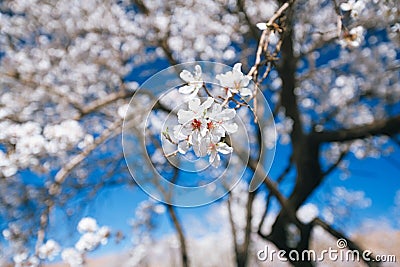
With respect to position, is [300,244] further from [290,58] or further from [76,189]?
[76,189]

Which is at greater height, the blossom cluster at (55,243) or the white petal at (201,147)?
the white petal at (201,147)

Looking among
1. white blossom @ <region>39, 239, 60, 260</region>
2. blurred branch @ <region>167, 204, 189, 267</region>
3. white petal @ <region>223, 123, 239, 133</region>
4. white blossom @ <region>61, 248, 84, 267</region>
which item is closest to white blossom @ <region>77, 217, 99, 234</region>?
white blossom @ <region>39, 239, 60, 260</region>

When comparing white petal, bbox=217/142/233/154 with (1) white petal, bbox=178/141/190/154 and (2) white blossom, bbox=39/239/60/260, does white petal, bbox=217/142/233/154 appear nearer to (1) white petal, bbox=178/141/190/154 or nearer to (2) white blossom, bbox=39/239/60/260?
(1) white petal, bbox=178/141/190/154

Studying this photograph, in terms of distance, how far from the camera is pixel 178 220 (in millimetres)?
4496

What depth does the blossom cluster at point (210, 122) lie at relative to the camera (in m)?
0.61

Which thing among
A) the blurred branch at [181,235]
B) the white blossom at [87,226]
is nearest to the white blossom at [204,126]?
the white blossom at [87,226]

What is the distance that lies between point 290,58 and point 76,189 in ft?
6.03

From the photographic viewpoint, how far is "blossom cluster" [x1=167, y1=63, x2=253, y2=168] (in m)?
0.61

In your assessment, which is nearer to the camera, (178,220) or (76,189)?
(76,189)

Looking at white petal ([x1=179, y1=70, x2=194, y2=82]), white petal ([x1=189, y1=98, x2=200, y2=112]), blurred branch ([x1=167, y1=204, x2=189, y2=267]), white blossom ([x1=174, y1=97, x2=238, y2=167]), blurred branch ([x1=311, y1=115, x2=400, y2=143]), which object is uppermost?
blurred branch ([x1=311, y1=115, x2=400, y2=143])

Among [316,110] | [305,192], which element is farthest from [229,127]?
[316,110]

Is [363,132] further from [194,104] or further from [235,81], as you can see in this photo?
[194,104]

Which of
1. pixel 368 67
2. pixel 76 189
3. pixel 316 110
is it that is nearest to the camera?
pixel 76 189

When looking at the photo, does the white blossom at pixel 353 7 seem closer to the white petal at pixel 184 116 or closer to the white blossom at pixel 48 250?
the white petal at pixel 184 116
